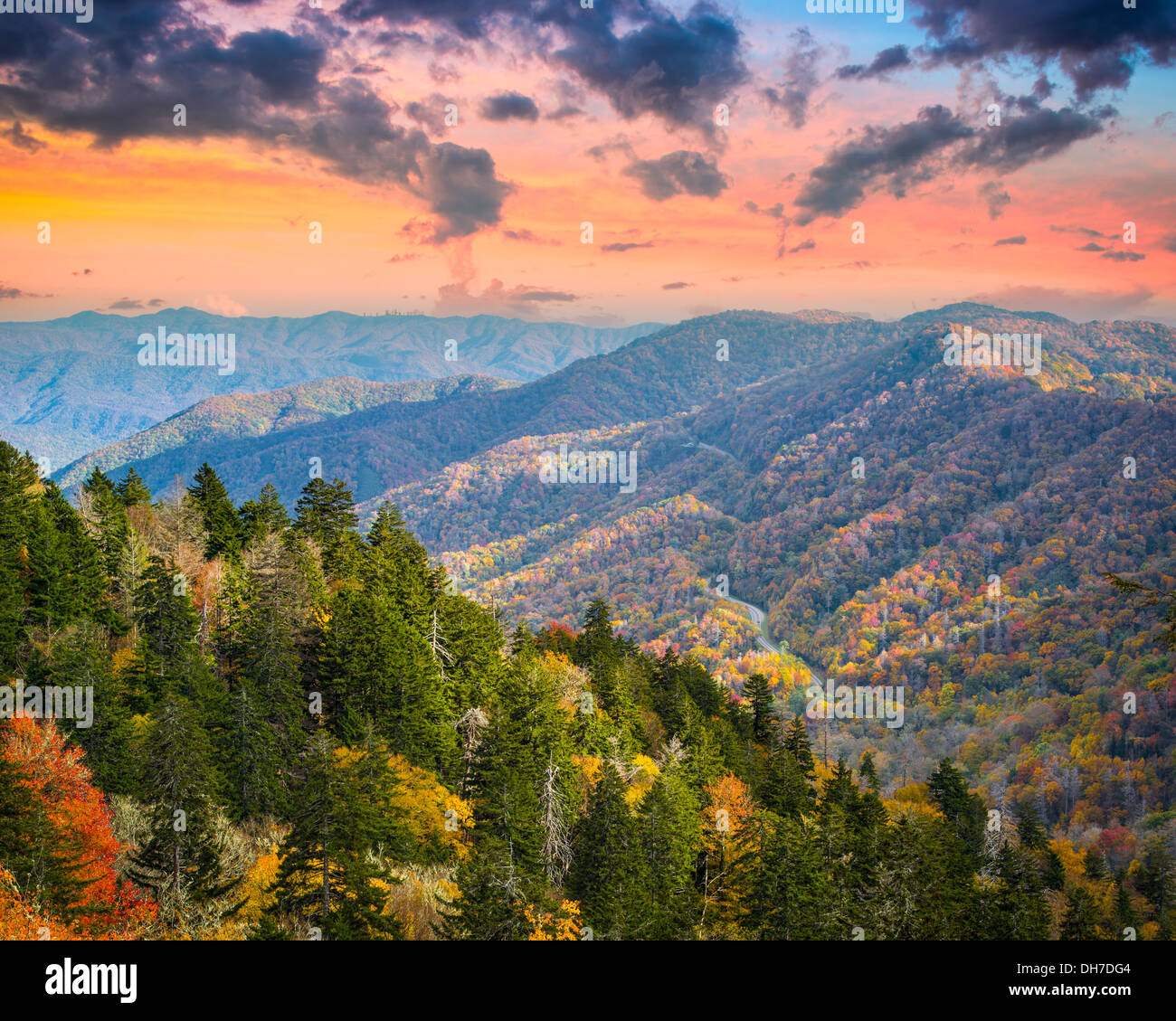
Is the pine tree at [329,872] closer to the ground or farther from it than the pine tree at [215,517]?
closer to the ground

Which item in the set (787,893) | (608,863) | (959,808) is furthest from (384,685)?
(959,808)

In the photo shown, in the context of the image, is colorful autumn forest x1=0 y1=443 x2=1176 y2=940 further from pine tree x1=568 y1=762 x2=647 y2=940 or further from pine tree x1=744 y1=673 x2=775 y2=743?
pine tree x1=744 y1=673 x2=775 y2=743

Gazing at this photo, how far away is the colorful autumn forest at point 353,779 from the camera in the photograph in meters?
23.5

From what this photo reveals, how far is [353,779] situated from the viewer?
80.3 feet

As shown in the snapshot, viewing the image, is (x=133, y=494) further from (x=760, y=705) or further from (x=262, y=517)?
(x=760, y=705)

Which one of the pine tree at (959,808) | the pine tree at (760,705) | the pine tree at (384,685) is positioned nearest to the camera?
→ the pine tree at (384,685)

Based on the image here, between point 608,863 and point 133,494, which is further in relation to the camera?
point 133,494

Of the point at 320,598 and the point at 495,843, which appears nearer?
the point at 495,843

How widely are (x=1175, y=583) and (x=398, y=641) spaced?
7635 inches

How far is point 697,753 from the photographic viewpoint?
46562 mm

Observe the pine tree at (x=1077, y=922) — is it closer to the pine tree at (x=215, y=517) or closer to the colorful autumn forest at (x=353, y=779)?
the colorful autumn forest at (x=353, y=779)

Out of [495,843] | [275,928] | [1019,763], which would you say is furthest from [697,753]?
[1019,763]

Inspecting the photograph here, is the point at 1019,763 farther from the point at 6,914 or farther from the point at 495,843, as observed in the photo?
the point at 6,914

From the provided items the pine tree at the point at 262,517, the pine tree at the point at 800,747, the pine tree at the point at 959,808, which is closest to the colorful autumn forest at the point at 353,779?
the pine tree at the point at 262,517
